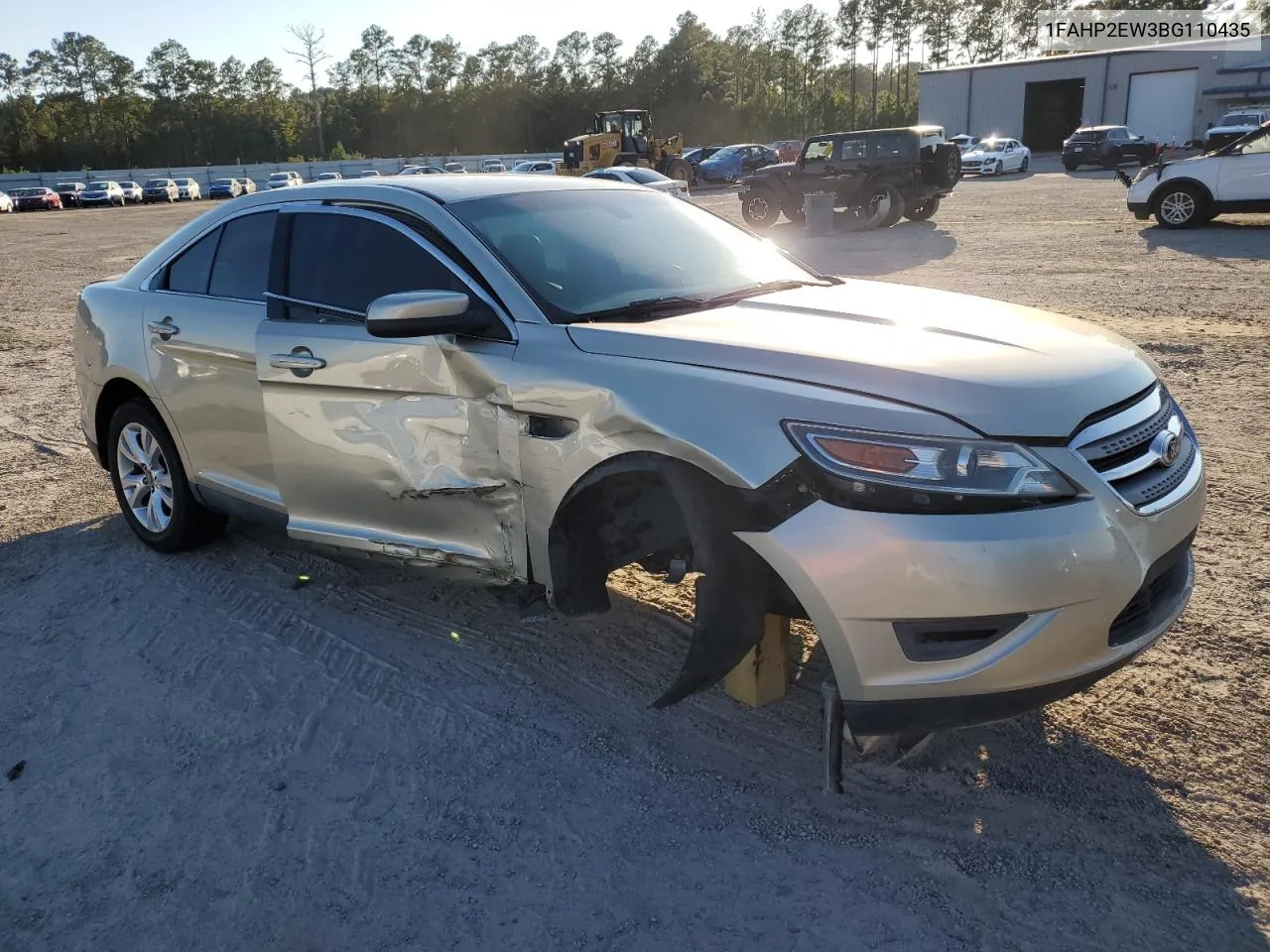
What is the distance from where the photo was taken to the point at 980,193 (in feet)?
91.6

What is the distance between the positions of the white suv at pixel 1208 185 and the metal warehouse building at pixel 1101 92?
1667 inches

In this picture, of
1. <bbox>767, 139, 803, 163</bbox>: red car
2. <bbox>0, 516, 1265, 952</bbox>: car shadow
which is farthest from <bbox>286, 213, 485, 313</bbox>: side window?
<bbox>767, 139, 803, 163</bbox>: red car

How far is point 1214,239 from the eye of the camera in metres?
14.3

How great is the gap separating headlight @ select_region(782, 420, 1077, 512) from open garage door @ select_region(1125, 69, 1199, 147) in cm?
5730

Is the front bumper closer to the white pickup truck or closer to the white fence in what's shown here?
the white pickup truck

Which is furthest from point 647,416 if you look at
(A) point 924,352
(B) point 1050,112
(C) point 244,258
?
(B) point 1050,112

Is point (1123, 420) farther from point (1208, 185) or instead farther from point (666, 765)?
point (1208, 185)

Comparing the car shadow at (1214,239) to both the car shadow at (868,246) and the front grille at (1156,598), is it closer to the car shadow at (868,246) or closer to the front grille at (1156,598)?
the car shadow at (868,246)

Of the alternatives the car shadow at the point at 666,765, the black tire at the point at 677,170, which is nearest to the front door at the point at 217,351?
the car shadow at the point at 666,765

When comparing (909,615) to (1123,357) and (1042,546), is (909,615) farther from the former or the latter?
(1123,357)

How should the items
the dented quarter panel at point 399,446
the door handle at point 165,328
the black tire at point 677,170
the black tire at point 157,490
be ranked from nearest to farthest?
the dented quarter panel at point 399,446, the door handle at point 165,328, the black tire at point 157,490, the black tire at point 677,170

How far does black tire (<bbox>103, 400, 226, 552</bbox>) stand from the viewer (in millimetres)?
4664

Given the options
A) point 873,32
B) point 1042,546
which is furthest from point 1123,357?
point 873,32

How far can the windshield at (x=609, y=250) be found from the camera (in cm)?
346
